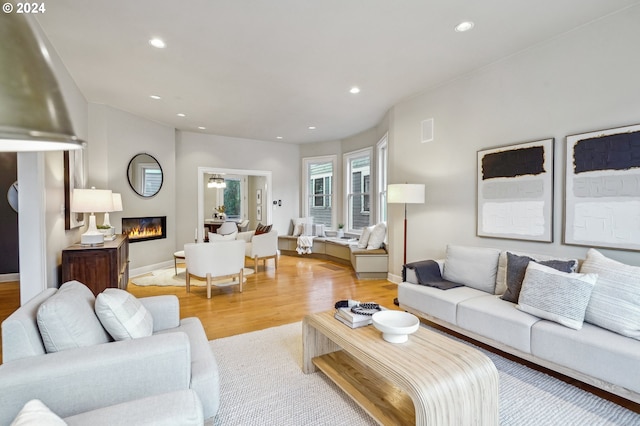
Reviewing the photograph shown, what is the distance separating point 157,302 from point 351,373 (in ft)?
4.86

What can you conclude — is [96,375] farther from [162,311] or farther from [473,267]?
[473,267]

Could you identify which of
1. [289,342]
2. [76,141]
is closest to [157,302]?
[289,342]

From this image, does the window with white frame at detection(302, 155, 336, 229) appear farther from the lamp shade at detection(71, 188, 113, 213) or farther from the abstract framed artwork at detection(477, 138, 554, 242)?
the lamp shade at detection(71, 188, 113, 213)

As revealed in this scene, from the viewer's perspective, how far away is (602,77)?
2828 millimetres

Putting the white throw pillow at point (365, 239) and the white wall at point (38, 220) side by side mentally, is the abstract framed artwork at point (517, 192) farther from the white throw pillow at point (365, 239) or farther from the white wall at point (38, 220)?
the white wall at point (38, 220)

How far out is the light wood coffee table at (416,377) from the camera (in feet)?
5.08

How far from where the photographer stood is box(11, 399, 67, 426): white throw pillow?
3.32ft

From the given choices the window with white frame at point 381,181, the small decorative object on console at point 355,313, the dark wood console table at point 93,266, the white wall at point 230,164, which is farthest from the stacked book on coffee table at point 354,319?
the white wall at point 230,164

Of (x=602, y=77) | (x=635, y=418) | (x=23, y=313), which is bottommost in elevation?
(x=635, y=418)

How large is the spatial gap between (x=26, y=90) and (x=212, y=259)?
14.0ft

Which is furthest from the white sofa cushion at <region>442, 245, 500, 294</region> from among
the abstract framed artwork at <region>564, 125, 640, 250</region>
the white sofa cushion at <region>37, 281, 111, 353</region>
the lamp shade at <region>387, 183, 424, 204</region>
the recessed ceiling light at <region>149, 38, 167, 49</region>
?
the recessed ceiling light at <region>149, 38, 167, 49</region>

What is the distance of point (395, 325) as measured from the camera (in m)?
2.05

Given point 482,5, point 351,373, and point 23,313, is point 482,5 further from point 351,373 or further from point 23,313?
point 23,313

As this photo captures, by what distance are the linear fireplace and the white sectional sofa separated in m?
5.30
